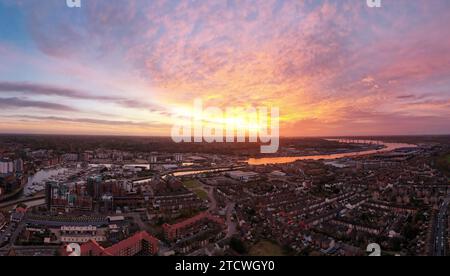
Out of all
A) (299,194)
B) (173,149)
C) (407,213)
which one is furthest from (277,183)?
(173,149)

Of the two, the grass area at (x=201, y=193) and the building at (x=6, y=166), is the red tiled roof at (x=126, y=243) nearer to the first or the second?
the grass area at (x=201, y=193)

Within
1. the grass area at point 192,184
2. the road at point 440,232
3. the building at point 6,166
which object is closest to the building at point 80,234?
the road at point 440,232

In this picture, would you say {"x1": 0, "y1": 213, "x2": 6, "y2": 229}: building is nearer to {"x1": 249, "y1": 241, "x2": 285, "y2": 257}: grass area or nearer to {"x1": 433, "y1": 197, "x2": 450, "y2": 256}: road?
{"x1": 249, "y1": 241, "x2": 285, "y2": 257}: grass area

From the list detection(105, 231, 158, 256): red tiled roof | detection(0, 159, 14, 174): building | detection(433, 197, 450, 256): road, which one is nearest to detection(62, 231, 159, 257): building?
detection(105, 231, 158, 256): red tiled roof

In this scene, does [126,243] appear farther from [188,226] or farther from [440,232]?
[440,232]
